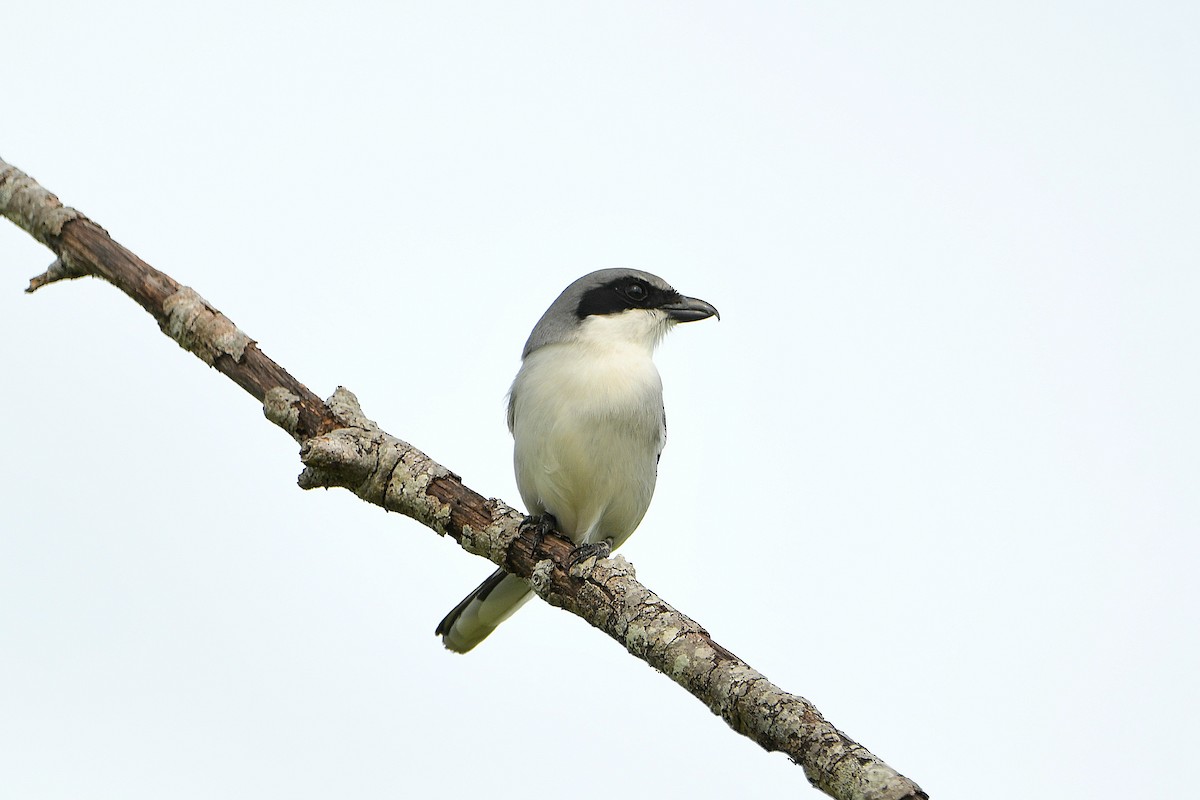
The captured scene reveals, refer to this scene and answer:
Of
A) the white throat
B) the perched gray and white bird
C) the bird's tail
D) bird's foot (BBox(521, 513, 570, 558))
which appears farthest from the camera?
the white throat

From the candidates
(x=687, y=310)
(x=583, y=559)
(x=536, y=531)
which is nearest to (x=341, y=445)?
(x=536, y=531)

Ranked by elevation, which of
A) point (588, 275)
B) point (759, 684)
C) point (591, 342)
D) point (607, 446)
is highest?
point (588, 275)

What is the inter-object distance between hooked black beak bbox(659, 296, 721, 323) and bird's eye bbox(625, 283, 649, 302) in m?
0.15

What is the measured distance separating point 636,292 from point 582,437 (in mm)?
1214

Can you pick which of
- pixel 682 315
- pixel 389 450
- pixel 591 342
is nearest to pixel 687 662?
pixel 389 450

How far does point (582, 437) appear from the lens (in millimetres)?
6066

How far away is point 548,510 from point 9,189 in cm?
301

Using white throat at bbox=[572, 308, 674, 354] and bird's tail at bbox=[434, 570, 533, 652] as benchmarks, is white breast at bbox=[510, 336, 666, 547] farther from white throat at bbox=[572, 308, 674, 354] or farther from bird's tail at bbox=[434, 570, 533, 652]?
bird's tail at bbox=[434, 570, 533, 652]

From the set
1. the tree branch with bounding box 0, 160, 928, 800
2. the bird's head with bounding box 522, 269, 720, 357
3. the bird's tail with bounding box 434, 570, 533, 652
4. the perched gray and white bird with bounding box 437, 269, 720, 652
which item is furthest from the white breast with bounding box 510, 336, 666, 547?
the tree branch with bounding box 0, 160, 928, 800

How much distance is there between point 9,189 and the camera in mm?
4781

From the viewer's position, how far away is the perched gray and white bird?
6055 mm

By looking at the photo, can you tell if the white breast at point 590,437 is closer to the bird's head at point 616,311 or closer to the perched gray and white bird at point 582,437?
the perched gray and white bird at point 582,437

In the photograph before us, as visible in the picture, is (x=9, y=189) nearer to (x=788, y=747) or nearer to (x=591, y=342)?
(x=591, y=342)

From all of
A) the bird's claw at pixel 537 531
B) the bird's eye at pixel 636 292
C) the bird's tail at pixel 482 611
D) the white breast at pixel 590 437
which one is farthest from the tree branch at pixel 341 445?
the bird's eye at pixel 636 292
